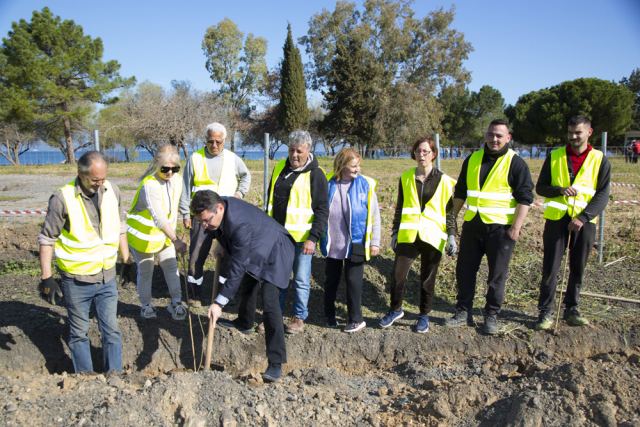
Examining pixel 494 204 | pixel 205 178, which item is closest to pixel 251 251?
pixel 205 178

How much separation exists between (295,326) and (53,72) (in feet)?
103

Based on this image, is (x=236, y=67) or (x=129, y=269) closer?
(x=129, y=269)

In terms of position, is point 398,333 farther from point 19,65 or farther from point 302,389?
point 19,65

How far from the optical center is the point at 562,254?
→ 15.1 feet

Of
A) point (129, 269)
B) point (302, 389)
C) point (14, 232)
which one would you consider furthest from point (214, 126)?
point (14, 232)

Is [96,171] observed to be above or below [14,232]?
above

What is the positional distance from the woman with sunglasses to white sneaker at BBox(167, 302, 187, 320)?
260 millimetres

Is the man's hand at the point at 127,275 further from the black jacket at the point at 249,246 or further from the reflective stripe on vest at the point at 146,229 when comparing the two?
the black jacket at the point at 249,246

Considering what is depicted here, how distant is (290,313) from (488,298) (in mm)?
1981

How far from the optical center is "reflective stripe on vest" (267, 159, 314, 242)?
169 inches

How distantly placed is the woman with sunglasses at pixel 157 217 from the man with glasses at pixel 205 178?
195 millimetres

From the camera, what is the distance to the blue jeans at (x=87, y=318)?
3.60 metres

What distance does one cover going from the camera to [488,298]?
457 centimetres

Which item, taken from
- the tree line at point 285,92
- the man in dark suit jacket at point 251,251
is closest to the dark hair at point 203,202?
the man in dark suit jacket at point 251,251
